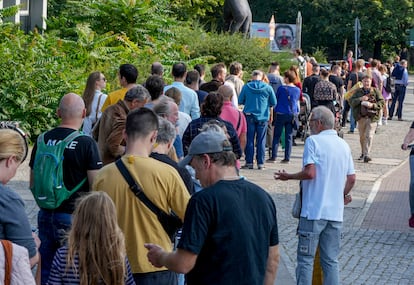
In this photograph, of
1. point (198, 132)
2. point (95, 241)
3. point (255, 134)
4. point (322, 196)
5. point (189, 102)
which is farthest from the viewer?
point (255, 134)

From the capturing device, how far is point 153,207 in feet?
19.2

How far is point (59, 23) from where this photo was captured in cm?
2458

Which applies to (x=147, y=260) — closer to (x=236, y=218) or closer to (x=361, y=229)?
(x=236, y=218)


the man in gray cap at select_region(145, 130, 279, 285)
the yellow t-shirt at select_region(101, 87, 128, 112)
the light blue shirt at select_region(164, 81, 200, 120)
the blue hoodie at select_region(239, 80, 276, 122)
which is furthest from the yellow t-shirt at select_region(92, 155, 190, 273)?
the blue hoodie at select_region(239, 80, 276, 122)

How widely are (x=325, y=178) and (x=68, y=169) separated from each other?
7.51 feet

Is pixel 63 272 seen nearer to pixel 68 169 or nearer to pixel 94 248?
pixel 94 248

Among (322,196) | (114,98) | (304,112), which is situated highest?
(114,98)

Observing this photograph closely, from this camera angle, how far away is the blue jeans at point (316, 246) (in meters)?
7.95

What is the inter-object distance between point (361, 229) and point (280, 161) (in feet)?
20.0

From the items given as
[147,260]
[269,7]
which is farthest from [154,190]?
[269,7]

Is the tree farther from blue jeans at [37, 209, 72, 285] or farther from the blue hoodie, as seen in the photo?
blue jeans at [37, 209, 72, 285]

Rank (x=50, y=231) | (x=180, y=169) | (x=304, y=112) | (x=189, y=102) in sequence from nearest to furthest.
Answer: (x=180, y=169) → (x=50, y=231) → (x=189, y=102) → (x=304, y=112)

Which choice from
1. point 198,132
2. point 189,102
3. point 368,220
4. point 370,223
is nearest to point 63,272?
point 198,132

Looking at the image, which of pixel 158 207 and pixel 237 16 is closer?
pixel 158 207
